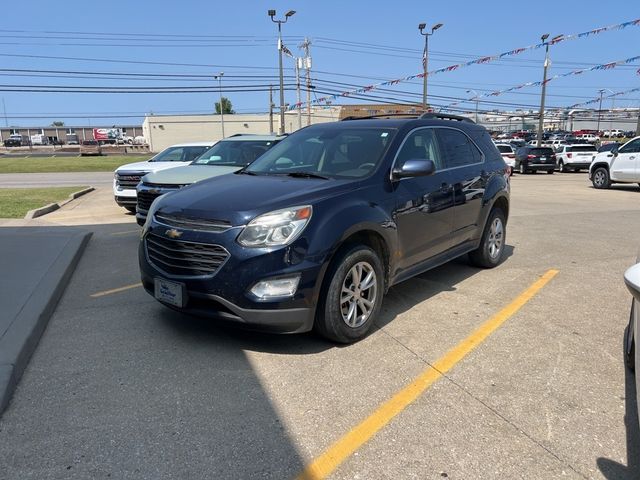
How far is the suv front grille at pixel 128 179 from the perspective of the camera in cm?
1063

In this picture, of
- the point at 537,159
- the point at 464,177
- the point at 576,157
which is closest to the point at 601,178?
the point at 537,159

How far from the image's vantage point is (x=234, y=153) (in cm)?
983

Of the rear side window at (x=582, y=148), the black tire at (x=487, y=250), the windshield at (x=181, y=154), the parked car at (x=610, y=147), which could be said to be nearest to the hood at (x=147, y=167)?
the windshield at (x=181, y=154)

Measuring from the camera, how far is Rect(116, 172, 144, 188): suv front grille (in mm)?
10633

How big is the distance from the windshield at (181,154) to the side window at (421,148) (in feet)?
26.5

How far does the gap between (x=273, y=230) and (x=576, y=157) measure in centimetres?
2928

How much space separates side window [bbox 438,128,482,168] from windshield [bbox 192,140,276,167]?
14.2 feet

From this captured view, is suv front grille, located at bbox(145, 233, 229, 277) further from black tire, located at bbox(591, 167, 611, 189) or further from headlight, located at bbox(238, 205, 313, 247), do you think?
black tire, located at bbox(591, 167, 611, 189)

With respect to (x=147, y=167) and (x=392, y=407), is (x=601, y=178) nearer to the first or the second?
(x=147, y=167)

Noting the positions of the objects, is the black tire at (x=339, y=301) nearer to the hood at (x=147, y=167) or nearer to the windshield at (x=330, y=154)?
the windshield at (x=330, y=154)

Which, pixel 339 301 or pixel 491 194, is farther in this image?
pixel 491 194

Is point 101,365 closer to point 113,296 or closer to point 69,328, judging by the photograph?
point 69,328

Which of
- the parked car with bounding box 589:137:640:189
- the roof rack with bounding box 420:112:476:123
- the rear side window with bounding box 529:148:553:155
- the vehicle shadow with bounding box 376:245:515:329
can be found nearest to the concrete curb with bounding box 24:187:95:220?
the vehicle shadow with bounding box 376:245:515:329

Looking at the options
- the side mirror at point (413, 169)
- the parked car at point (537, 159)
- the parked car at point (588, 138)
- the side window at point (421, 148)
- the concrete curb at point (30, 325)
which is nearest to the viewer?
the concrete curb at point (30, 325)
